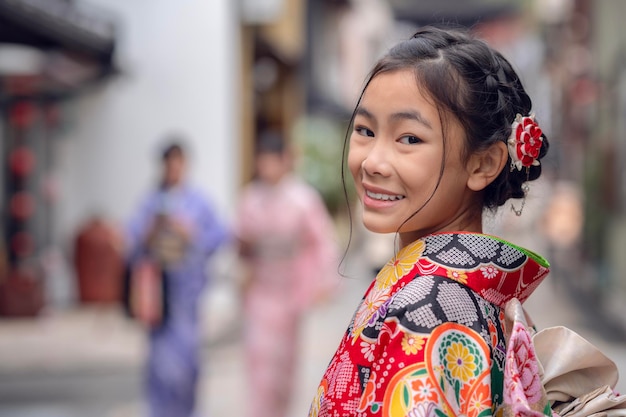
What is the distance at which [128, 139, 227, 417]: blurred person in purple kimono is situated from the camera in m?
6.18

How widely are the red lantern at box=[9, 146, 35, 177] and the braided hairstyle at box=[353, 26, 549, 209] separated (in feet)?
32.9

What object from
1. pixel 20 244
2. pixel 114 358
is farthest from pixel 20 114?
pixel 114 358

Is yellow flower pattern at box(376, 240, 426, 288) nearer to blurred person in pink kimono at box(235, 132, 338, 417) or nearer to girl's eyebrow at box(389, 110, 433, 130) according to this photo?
girl's eyebrow at box(389, 110, 433, 130)

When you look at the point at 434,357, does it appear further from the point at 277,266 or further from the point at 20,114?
the point at 20,114

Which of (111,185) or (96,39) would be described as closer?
(96,39)

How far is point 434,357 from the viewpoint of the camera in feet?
5.16

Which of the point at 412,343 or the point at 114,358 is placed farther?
the point at 114,358

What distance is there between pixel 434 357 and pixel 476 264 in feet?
0.67

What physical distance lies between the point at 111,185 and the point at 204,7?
2641 mm

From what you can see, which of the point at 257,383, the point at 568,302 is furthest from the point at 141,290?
the point at 568,302

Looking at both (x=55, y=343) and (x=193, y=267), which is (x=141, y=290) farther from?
(x=55, y=343)

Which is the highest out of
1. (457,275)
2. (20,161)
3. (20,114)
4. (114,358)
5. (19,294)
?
(20,114)

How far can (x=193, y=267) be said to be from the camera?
6289 millimetres

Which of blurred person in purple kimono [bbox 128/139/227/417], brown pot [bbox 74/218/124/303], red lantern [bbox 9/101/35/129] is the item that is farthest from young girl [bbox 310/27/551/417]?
brown pot [bbox 74/218/124/303]
